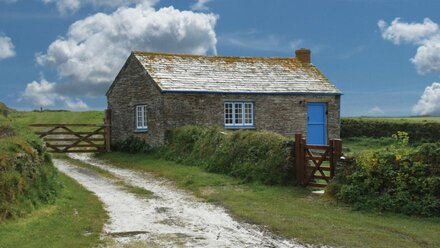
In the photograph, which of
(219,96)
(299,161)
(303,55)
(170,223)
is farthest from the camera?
(303,55)

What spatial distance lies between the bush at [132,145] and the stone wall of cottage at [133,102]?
0.31m

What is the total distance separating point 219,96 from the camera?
32.2 metres

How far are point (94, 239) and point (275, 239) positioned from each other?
12.3 ft

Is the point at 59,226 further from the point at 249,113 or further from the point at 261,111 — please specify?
the point at 261,111

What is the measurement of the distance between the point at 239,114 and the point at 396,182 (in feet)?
60.8

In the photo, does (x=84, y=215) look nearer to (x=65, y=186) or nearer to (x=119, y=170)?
(x=65, y=186)

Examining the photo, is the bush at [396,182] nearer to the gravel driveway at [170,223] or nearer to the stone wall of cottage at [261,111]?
the gravel driveway at [170,223]

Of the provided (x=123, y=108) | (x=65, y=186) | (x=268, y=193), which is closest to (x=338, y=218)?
(x=268, y=193)

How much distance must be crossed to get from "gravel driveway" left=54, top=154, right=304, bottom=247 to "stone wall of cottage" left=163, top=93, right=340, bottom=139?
11059 millimetres

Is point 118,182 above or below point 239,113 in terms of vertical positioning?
below

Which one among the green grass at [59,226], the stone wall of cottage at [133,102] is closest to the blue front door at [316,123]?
the stone wall of cottage at [133,102]

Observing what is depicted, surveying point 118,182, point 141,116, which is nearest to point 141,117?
point 141,116

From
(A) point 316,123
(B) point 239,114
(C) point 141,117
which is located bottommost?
(A) point 316,123

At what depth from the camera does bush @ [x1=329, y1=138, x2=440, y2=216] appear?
1457cm
